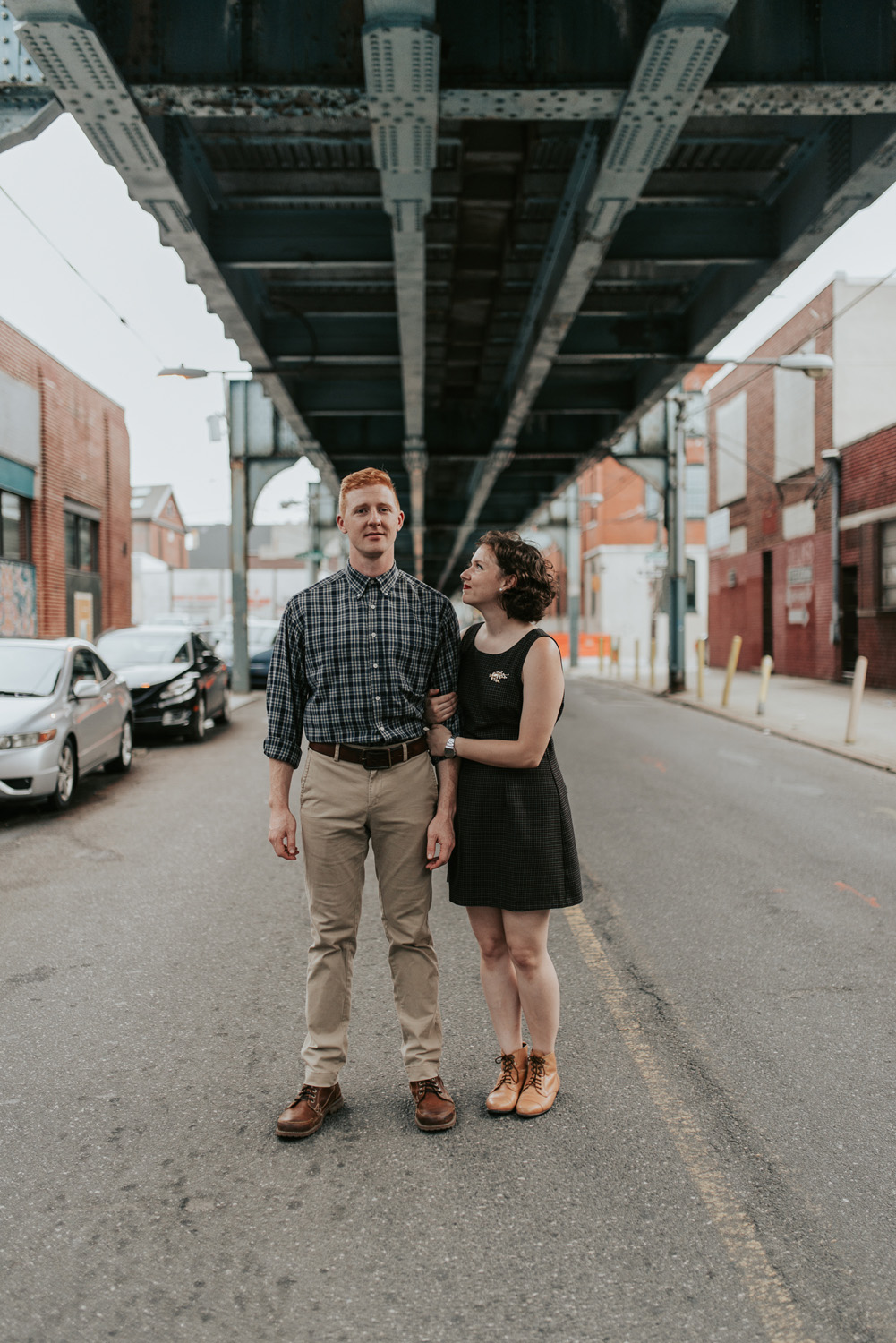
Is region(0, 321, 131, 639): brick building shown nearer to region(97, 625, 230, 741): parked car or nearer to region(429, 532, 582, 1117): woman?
region(97, 625, 230, 741): parked car

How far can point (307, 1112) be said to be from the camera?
335cm

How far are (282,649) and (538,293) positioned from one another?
28.4ft

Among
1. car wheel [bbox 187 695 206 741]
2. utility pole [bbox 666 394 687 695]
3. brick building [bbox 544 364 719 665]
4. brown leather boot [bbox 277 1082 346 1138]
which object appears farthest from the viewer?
brick building [bbox 544 364 719 665]

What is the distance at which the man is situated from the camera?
341 cm

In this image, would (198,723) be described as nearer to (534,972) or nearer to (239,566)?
(239,566)

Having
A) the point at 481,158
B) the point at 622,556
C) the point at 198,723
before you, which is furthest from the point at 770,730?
the point at 622,556

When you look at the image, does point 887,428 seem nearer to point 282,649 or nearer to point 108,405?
point 108,405

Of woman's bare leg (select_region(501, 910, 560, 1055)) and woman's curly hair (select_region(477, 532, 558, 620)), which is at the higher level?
woman's curly hair (select_region(477, 532, 558, 620))

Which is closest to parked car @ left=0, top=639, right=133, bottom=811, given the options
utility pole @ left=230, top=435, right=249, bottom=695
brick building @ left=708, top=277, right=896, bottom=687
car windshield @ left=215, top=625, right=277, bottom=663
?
utility pole @ left=230, top=435, right=249, bottom=695

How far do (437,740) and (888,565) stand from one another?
22075 mm

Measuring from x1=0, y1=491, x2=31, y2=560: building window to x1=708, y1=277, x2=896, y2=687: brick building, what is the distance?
60.7 feet

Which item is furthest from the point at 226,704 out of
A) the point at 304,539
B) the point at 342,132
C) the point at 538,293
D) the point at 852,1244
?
the point at 304,539

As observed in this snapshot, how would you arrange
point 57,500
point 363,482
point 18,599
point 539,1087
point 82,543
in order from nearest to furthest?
1. point 363,482
2. point 539,1087
3. point 18,599
4. point 57,500
5. point 82,543

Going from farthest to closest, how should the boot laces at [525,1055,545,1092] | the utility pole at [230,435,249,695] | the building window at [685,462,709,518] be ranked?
the building window at [685,462,709,518], the utility pole at [230,435,249,695], the boot laces at [525,1055,545,1092]
